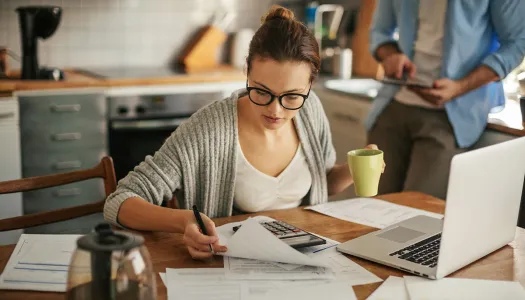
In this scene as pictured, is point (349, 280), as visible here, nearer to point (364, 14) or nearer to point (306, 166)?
point (306, 166)

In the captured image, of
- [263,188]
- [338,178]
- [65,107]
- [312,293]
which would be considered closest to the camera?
[312,293]

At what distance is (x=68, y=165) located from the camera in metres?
3.46

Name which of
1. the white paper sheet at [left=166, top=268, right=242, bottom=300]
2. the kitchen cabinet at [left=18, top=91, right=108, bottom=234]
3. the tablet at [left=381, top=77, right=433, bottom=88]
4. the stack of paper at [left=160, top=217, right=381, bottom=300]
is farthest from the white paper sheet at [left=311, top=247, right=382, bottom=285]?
the kitchen cabinet at [left=18, top=91, right=108, bottom=234]

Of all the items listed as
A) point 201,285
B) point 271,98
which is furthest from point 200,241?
point 271,98

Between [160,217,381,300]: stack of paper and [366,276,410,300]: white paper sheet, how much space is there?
0.11ft

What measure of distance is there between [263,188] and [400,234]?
0.44 metres

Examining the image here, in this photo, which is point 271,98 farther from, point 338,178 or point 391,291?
point 391,291

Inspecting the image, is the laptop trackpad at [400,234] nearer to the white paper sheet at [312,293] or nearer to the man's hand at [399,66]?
the white paper sheet at [312,293]

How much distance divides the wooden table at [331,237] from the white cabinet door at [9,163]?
183cm

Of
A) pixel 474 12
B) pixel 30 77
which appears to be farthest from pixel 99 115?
pixel 474 12

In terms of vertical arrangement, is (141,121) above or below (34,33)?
below

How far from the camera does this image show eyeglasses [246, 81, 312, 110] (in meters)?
1.71

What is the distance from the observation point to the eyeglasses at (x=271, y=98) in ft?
5.63

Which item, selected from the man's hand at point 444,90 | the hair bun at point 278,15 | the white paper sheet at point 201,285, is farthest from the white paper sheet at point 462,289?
the man's hand at point 444,90
